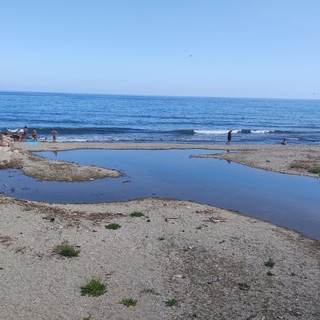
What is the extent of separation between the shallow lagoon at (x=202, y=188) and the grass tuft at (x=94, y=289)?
11.3 metres

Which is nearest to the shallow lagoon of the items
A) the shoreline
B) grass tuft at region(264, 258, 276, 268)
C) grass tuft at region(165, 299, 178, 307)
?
the shoreline

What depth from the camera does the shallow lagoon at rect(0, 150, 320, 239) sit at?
24.2 meters

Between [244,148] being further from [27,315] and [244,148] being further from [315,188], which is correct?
[27,315]

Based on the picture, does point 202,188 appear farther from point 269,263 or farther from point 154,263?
point 154,263

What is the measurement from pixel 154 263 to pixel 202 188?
14.2 meters

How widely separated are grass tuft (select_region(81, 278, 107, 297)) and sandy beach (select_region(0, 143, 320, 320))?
0.66 feet

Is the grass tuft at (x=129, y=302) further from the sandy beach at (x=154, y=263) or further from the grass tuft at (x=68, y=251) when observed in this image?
the grass tuft at (x=68, y=251)

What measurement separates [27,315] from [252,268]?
8.09 m

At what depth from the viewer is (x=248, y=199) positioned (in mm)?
26516

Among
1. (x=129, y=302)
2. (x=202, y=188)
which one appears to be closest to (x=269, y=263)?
(x=129, y=302)

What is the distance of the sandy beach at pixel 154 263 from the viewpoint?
12.1 metres

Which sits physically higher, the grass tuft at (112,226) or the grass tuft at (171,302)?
the grass tuft at (171,302)

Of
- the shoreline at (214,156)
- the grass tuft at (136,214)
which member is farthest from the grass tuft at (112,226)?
the shoreline at (214,156)

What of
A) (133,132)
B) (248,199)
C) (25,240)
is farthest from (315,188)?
(133,132)
